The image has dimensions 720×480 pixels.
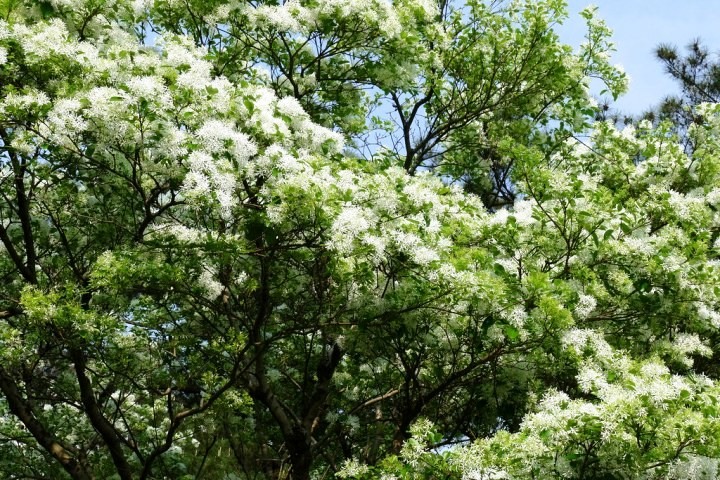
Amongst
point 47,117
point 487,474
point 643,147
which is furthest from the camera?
point 643,147

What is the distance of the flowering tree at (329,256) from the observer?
4910 mm

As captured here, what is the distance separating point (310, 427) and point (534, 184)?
3237 mm

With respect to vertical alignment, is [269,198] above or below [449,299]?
above

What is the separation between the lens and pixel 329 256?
5.54 m

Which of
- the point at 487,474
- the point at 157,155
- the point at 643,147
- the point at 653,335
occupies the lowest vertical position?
the point at 487,474

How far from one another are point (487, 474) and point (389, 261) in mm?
1721

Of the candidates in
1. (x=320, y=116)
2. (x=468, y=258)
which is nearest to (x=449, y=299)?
(x=468, y=258)

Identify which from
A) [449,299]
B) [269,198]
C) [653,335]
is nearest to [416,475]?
[449,299]

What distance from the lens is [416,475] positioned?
4.75 m

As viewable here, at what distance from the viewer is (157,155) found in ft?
17.0

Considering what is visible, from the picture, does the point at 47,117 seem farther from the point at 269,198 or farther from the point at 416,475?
the point at 416,475

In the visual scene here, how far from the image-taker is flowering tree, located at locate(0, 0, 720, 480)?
4910 millimetres

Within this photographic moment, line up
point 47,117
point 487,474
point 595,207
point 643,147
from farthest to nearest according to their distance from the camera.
→ point 643,147, point 595,207, point 47,117, point 487,474

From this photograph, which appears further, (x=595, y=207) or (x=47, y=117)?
(x=595, y=207)
